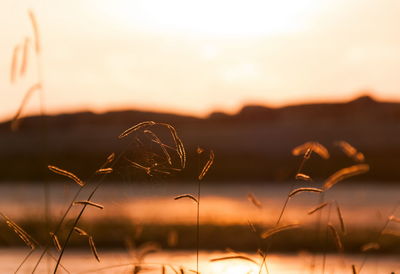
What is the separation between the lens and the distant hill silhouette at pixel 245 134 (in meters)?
48.0

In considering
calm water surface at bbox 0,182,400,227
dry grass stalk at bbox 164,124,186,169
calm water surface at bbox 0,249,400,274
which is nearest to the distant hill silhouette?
calm water surface at bbox 0,182,400,227

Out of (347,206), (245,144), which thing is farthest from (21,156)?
(347,206)

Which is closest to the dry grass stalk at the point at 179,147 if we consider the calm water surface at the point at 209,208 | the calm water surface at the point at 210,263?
the calm water surface at the point at 210,263

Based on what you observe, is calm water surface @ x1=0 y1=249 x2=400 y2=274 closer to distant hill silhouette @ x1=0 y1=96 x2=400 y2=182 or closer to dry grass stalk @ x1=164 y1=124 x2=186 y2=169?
dry grass stalk @ x1=164 y1=124 x2=186 y2=169

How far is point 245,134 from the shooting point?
59062 mm

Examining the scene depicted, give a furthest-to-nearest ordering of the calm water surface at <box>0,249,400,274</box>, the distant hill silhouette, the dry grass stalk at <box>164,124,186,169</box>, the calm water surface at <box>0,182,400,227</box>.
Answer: the distant hill silhouette < the calm water surface at <box>0,182,400,227</box> < the calm water surface at <box>0,249,400,274</box> < the dry grass stalk at <box>164,124,186,169</box>

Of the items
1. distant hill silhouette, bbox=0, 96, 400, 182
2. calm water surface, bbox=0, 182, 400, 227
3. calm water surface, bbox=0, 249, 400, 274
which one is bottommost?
calm water surface, bbox=0, 249, 400, 274

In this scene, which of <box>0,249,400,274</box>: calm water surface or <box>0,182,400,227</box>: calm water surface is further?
<box>0,182,400,227</box>: calm water surface

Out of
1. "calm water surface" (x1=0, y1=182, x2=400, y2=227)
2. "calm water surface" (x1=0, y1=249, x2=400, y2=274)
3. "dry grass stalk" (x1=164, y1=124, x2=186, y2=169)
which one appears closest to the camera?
"dry grass stalk" (x1=164, y1=124, x2=186, y2=169)

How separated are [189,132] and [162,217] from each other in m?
40.6

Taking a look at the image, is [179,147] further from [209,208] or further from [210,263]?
[209,208]

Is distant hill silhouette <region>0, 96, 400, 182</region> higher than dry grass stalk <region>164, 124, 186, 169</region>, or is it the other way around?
distant hill silhouette <region>0, 96, 400, 182</region>

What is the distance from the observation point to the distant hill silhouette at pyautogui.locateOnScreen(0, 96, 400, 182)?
157ft

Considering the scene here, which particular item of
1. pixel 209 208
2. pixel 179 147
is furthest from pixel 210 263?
pixel 209 208
